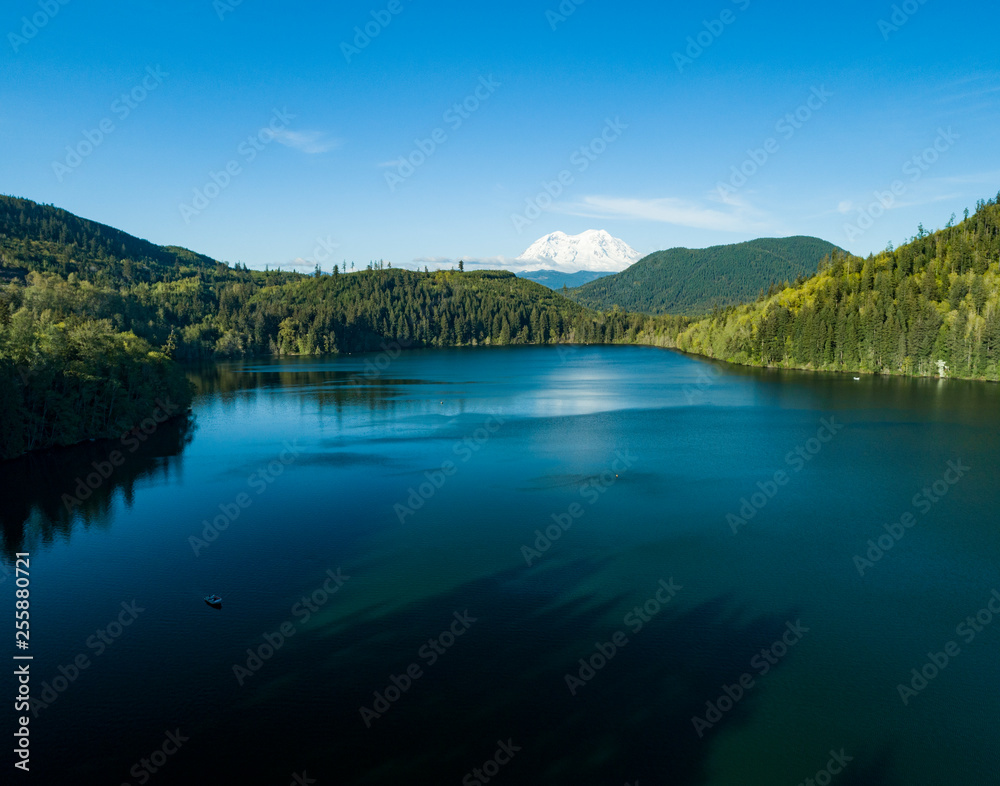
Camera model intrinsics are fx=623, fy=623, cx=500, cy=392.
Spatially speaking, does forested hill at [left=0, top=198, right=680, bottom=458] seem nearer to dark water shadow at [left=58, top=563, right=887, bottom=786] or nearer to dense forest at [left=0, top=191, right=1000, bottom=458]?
dense forest at [left=0, top=191, right=1000, bottom=458]

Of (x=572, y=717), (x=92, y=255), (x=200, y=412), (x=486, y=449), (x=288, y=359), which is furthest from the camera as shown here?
(x=92, y=255)

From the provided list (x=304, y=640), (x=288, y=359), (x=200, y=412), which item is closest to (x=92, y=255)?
(x=288, y=359)

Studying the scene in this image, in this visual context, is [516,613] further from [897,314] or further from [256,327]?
[256,327]

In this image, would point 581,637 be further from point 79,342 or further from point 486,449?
point 79,342

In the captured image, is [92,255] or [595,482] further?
[92,255]

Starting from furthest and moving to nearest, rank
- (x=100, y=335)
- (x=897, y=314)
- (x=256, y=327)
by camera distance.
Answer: (x=256, y=327)
(x=897, y=314)
(x=100, y=335)

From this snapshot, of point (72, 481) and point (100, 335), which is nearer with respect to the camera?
point (72, 481)

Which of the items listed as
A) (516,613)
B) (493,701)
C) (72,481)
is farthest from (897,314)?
(72,481)
